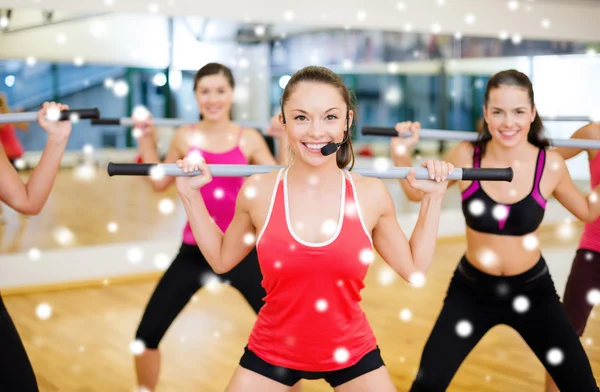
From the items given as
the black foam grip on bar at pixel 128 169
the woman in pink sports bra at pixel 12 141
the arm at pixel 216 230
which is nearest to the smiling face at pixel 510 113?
the arm at pixel 216 230

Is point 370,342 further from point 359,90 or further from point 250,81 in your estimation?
point 359,90

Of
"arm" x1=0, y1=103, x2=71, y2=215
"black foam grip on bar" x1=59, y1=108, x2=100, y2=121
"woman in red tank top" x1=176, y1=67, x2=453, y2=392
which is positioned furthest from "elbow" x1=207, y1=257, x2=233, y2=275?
"black foam grip on bar" x1=59, y1=108, x2=100, y2=121

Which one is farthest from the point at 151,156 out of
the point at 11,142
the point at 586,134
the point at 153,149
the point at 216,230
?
the point at 11,142

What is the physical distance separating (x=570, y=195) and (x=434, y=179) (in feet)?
2.40

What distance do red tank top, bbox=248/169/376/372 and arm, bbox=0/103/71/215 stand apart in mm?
624

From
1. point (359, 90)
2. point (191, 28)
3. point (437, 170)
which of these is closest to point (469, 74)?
point (359, 90)

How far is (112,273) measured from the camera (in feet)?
17.1

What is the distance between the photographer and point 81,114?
2.05m

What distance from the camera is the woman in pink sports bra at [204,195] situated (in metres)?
2.58

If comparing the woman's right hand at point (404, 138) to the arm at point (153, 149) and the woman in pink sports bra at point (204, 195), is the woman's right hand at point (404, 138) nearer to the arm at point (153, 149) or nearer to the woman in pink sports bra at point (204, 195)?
the woman in pink sports bra at point (204, 195)

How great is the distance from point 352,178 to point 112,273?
12.4 feet

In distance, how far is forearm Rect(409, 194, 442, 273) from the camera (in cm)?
183

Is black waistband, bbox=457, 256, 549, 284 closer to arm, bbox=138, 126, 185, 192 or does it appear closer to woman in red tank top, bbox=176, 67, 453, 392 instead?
woman in red tank top, bbox=176, 67, 453, 392

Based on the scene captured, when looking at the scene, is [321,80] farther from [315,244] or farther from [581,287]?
[581,287]
